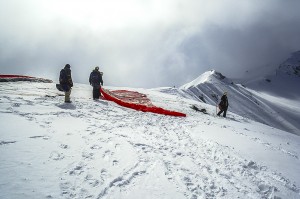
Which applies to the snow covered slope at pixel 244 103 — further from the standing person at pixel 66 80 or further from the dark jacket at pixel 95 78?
the standing person at pixel 66 80

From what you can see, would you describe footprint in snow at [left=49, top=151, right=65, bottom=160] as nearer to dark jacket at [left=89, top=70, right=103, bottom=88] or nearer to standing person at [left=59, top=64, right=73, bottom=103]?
standing person at [left=59, top=64, right=73, bottom=103]

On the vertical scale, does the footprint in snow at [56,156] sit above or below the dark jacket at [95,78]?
below

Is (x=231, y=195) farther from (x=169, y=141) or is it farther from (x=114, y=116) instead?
(x=114, y=116)

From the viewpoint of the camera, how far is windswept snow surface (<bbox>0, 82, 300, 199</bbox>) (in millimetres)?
4840

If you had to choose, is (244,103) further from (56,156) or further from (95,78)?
(56,156)

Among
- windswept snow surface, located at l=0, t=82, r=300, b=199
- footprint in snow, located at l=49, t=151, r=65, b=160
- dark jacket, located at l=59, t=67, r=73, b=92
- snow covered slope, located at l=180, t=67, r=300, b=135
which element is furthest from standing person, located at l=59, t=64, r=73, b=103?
snow covered slope, located at l=180, t=67, r=300, b=135

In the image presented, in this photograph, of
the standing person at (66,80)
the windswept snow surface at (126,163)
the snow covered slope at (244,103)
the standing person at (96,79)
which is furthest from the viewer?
the snow covered slope at (244,103)

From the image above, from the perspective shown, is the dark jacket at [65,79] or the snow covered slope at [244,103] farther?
the snow covered slope at [244,103]

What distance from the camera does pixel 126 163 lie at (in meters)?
6.14

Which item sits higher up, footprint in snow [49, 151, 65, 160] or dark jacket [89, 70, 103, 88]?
dark jacket [89, 70, 103, 88]

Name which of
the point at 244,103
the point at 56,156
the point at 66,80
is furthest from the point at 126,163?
the point at 244,103

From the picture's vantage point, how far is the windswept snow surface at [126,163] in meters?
A: 4.84

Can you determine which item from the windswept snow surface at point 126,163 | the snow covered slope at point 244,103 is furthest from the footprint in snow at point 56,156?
the snow covered slope at point 244,103

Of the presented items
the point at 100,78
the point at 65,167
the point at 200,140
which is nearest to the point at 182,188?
the point at 65,167
